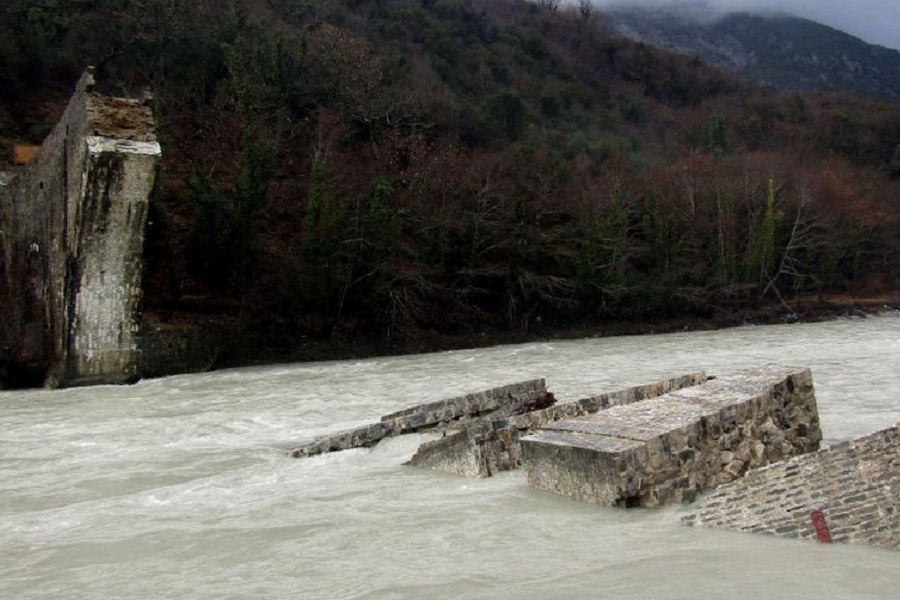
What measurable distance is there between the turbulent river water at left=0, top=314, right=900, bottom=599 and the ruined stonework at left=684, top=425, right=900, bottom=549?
158mm

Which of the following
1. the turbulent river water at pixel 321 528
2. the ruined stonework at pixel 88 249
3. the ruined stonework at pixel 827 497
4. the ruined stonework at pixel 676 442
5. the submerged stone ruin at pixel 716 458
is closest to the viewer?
the turbulent river water at pixel 321 528

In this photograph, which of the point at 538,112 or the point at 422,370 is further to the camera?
the point at 538,112

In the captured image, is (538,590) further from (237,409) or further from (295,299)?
(295,299)

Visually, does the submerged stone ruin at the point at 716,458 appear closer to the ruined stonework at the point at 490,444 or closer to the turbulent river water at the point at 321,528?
the ruined stonework at the point at 490,444

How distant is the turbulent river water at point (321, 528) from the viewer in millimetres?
4551

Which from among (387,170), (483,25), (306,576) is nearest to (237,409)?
(306,576)

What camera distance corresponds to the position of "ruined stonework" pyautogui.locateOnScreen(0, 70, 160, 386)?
54.6ft

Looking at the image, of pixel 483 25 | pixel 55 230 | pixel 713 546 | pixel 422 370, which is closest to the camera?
pixel 713 546

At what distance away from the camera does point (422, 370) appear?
788 inches

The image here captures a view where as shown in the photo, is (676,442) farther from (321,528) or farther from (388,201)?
(388,201)

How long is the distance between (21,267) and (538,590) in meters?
20.2

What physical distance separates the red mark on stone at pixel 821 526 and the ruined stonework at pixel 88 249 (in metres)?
15.2

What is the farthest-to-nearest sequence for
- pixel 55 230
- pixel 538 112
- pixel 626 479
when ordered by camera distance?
pixel 538 112 < pixel 55 230 < pixel 626 479

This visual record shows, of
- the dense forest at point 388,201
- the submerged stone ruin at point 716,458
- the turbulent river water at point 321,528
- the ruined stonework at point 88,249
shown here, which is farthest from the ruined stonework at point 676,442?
the dense forest at point 388,201
